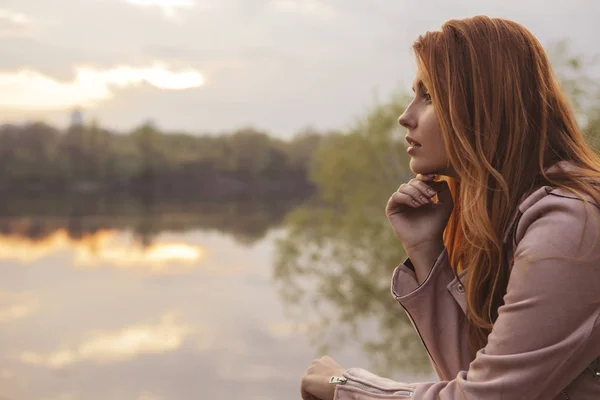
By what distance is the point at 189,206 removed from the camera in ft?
147

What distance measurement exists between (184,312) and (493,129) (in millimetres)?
23606

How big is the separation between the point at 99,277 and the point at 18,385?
994 centimetres

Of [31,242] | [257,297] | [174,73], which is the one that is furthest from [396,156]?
[174,73]

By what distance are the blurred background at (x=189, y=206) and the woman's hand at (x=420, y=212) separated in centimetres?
20

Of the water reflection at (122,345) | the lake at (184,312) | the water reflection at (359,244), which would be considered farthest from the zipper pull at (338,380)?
the water reflection at (122,345)

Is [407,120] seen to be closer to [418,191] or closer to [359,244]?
[418,191]

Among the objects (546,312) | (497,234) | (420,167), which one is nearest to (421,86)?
(420,167)

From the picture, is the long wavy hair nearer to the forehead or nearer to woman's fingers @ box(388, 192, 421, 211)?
the forehead

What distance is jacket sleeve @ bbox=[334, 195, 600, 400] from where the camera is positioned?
36.6 inches

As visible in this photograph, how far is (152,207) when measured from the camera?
43219mm

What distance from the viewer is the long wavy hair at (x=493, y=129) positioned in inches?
43.6

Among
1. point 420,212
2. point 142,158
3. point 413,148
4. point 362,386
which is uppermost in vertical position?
point 142,158

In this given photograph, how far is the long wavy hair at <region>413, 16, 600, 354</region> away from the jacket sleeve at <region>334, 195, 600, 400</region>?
0.13 m

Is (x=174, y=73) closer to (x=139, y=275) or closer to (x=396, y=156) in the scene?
(x=139, y=275)
